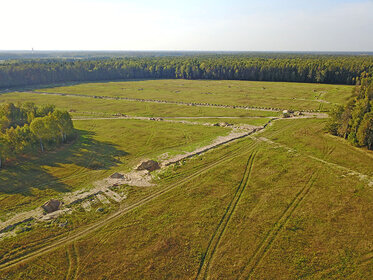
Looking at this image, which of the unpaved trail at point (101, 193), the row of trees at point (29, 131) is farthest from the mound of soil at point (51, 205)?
the row of trees at point (29, 131)

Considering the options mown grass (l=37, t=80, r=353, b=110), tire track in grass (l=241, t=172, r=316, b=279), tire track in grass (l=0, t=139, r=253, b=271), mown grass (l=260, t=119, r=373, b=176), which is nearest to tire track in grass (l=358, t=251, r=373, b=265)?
tire track in grass (l=241, t=172, r=316, b=279)

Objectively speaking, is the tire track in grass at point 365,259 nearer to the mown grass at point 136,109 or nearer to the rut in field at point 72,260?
the rut in field at point 72,260

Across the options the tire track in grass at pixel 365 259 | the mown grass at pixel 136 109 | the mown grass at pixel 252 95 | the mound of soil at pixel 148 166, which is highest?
the mown grass at pixel 252 95

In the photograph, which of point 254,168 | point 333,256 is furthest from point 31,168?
point 333,256

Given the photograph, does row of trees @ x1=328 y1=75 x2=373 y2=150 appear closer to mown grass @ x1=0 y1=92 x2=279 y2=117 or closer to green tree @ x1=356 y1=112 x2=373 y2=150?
green tree @ x1=356 y1=112 x2=373 y2=150

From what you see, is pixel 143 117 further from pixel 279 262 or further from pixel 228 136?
pixel 279 262

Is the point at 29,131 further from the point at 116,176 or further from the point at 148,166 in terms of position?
the point at 148,166
